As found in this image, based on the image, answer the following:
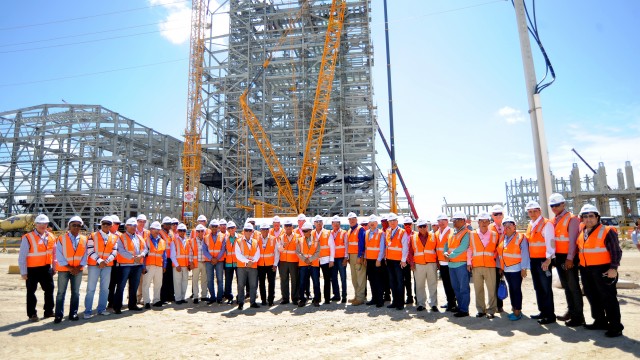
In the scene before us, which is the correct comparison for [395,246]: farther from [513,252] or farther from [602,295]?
[602,295]

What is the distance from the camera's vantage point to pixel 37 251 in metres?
7.25

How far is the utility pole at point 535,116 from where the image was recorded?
887 cm

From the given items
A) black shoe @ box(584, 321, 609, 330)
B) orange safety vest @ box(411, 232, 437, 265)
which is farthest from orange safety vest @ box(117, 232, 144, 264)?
black shoe @ box(584, 321, 609, 330)

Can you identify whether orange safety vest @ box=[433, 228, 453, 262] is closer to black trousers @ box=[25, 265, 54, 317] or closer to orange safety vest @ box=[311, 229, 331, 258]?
orange safety vest @ box=[311, 229, 331, 258]

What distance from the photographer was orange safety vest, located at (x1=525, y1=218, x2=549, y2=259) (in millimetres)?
6484

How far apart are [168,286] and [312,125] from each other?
829 inches

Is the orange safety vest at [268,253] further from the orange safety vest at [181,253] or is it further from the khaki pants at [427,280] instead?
the khaki pants at [427,280]

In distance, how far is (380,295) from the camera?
8391 millimetres

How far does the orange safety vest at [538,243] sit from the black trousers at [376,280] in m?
3.08

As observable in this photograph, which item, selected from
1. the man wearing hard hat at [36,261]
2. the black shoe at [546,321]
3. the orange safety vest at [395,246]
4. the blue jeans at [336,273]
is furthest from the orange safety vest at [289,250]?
the black shoe at [546,321]

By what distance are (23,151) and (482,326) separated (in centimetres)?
4084

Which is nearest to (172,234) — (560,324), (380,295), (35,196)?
(380,295)

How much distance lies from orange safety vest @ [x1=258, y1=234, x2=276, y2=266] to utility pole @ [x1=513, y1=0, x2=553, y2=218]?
20.4 ft

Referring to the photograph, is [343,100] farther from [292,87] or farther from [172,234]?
[172,234]
